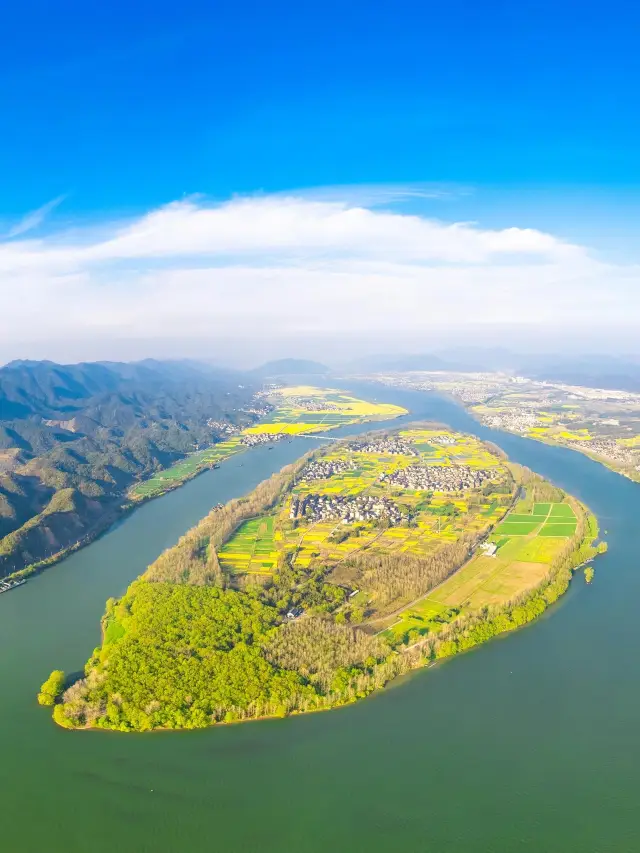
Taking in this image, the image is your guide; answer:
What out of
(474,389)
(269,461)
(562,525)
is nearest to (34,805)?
(562,525)

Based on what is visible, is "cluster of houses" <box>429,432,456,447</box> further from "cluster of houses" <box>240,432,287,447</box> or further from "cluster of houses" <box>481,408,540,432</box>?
"cluster of houses" <box>240,432,287,447</box>

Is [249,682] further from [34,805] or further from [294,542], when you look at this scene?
[294,542]

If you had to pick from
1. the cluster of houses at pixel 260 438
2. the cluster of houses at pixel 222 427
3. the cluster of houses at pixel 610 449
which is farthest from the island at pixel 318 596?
the cluster of houses at pixel 222 427

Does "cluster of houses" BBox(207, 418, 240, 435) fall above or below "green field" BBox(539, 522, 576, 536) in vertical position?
above

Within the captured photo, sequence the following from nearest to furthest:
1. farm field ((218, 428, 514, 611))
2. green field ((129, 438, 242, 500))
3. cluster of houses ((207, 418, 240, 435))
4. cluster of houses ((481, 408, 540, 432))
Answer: farm field ((218, 428, 514, 611)), green field ((129, 438, 242, 500)), cluster of houses ((481, 408, 540, 432)), cluster of houses ((207, 418, 240, 435))

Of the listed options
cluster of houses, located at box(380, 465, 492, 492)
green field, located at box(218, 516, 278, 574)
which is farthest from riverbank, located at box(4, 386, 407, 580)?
cluster of houses, located at box(380, 465, 492, 492)

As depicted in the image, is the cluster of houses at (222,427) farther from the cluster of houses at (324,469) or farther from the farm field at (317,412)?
the cluster of houses at (324,469)

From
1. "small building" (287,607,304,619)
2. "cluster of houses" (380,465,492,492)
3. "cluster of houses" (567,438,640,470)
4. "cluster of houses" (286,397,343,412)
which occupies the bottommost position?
"small building" (287,607,304,619)
